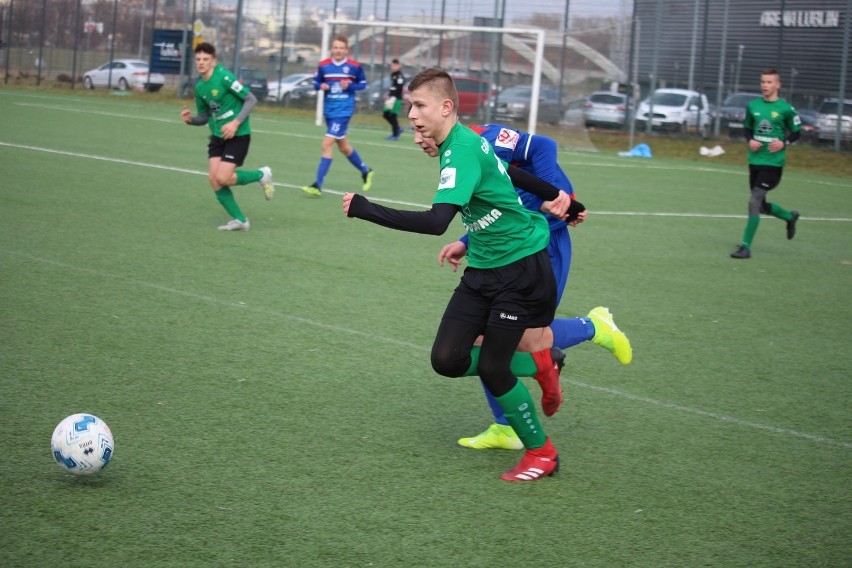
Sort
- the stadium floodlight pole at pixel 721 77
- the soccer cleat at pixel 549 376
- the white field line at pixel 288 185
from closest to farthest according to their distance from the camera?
1. the soccer cleat at pixel 549 376
2. the white field line at pixel 288 185
3. the stadium floodlight pole at pixel 721 77

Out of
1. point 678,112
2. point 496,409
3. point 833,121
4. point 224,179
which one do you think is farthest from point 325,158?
point 678,112

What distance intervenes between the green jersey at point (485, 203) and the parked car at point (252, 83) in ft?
113

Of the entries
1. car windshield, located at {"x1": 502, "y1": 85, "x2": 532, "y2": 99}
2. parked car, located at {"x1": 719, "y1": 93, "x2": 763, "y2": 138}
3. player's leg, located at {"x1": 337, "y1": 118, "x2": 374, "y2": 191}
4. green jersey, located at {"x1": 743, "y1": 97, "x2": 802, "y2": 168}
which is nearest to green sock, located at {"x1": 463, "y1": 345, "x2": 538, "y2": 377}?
green jersey, located at {"x1": 743, "y1": 97, "x2": 802, "y2": 168}

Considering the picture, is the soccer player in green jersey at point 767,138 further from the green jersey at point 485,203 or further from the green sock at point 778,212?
the green jersey at point 485,203

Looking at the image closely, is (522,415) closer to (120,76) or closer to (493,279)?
(493,279)

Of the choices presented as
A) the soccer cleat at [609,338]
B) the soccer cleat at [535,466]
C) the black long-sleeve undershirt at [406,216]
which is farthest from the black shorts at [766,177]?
the black long-sleeve undershirt at [406,216]

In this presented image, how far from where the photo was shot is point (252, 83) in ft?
127

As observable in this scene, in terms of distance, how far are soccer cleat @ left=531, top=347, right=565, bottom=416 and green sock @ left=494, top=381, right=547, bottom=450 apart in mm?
326

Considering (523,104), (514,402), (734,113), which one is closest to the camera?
(514,402)

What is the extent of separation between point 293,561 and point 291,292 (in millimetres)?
4766

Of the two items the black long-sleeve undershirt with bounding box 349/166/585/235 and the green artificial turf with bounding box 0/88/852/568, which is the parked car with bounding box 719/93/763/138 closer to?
the green artificial turf with bounding box 0/88/852/568

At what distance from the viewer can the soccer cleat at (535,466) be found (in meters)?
4.71

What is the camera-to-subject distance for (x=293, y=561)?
3.73 meters

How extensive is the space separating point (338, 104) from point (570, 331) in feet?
34.5
